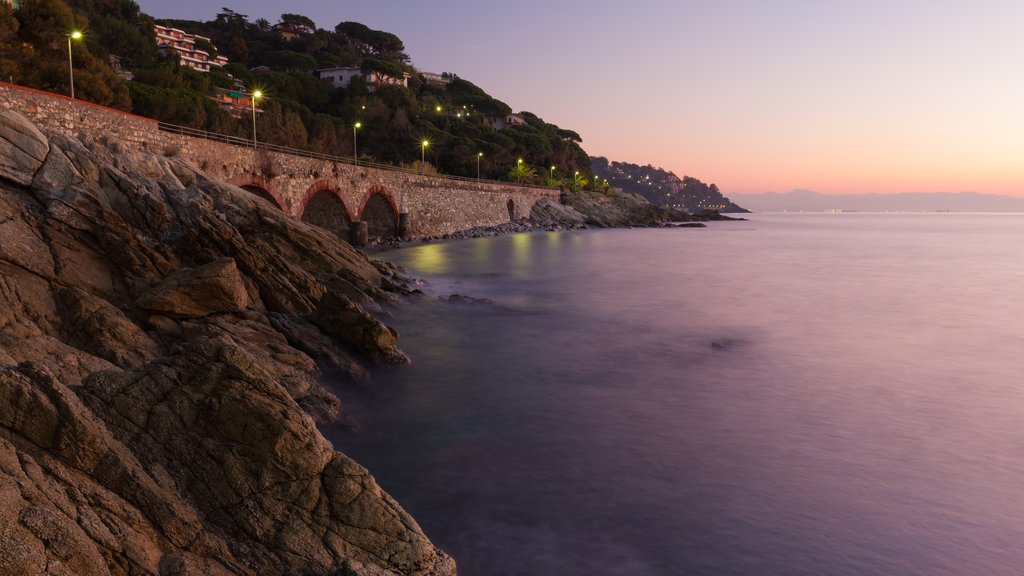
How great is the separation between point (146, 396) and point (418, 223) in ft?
167

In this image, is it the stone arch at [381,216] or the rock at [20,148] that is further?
the stone arch at [381,216]

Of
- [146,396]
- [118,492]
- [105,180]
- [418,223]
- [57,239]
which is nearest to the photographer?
[118,492]

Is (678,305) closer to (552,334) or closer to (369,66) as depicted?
(552,334)

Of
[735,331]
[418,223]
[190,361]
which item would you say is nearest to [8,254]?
[190,361]

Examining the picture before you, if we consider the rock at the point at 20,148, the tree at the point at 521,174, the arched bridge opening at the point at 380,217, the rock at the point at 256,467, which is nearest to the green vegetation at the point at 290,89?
the tree at the point at 521,174

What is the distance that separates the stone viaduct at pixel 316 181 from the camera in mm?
19234

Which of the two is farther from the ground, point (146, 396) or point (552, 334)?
point (146, 396)

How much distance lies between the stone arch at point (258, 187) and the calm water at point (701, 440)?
14.1 meters

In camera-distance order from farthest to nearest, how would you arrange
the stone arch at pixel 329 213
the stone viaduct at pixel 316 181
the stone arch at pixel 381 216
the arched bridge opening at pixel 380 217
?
the arched bridge opening at pixel 380 217 < the stone arch at pixel 381 216 < the stone arch at pixel 329 213 < the stone viaduct at pixel 316 181

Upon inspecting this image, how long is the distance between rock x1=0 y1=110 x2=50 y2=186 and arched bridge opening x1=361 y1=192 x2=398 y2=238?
35.8 meters

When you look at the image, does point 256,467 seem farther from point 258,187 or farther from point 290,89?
point 290,89

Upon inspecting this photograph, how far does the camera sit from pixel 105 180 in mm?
14984

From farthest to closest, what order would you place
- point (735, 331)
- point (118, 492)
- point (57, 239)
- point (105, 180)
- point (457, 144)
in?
point (457, 144) → point (735, 331) → point (105, 180) → point (57, 239) → point (118, 492)

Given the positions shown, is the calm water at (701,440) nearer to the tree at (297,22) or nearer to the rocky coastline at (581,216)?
the rocky coastline at (581,216)
